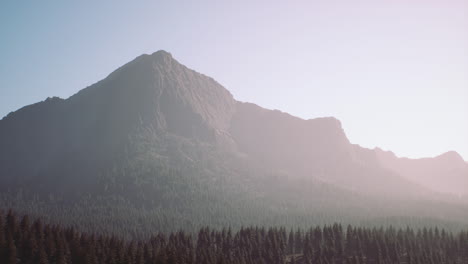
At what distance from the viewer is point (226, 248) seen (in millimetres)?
158000

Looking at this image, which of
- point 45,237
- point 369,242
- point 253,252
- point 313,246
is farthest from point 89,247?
point 369,242

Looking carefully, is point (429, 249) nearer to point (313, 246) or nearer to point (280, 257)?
point (313, 246)

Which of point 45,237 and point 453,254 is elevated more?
point 45,237

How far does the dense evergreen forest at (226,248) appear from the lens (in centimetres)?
10925

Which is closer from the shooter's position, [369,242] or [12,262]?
[12,262]

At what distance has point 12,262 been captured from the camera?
97.1m

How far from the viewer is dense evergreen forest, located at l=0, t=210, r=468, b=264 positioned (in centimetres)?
10925

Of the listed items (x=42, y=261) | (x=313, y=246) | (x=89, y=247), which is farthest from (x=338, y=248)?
(x=42, y=261)

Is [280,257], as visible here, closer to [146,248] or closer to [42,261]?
[146,248]

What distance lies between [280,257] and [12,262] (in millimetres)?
87513

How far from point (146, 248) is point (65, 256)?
2422 cm

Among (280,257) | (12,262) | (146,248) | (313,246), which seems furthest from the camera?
(313,246)

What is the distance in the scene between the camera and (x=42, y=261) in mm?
101688

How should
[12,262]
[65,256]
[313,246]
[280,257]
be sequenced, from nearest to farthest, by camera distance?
[12,262], [65,256], [280,257], [313,246]
